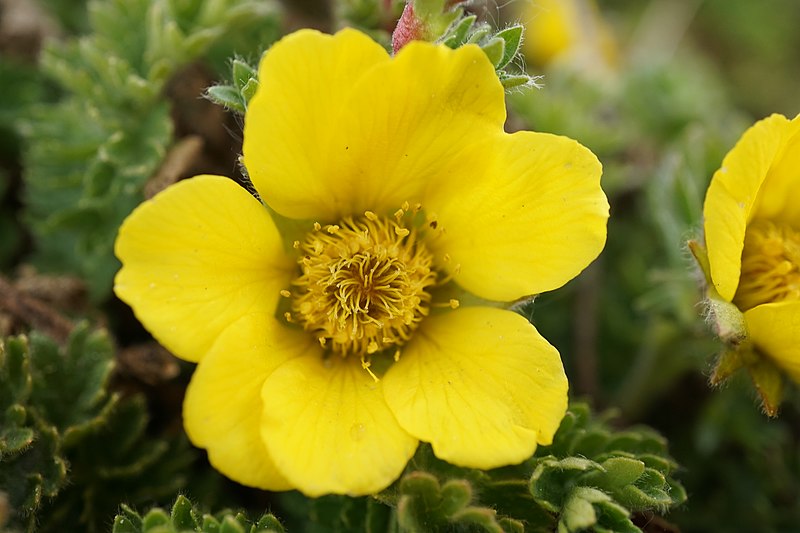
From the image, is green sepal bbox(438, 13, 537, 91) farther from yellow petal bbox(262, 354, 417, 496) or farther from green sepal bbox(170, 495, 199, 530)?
green sepal bbox(170, 495, 199, 530)

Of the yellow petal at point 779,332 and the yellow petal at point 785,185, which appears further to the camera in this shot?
the yellow petal at point 785,185

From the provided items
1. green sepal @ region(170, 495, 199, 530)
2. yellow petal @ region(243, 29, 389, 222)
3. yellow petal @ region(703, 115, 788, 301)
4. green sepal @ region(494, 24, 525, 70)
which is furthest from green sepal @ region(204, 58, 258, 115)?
yellow petal @ region(703, 115, 788, 301)

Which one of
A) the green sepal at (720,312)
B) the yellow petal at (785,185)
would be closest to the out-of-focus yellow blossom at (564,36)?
the yellow petal at (785,185)

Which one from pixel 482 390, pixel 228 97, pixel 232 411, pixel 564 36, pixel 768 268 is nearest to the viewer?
pixel 232 411

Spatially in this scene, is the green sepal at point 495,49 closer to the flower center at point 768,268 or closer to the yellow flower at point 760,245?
the yellow flower at point 760,245

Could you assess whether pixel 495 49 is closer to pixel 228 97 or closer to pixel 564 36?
pixel 228 97

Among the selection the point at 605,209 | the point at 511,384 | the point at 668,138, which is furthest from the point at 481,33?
the point at 668,138

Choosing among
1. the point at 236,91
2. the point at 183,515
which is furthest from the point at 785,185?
the point at 183,515
